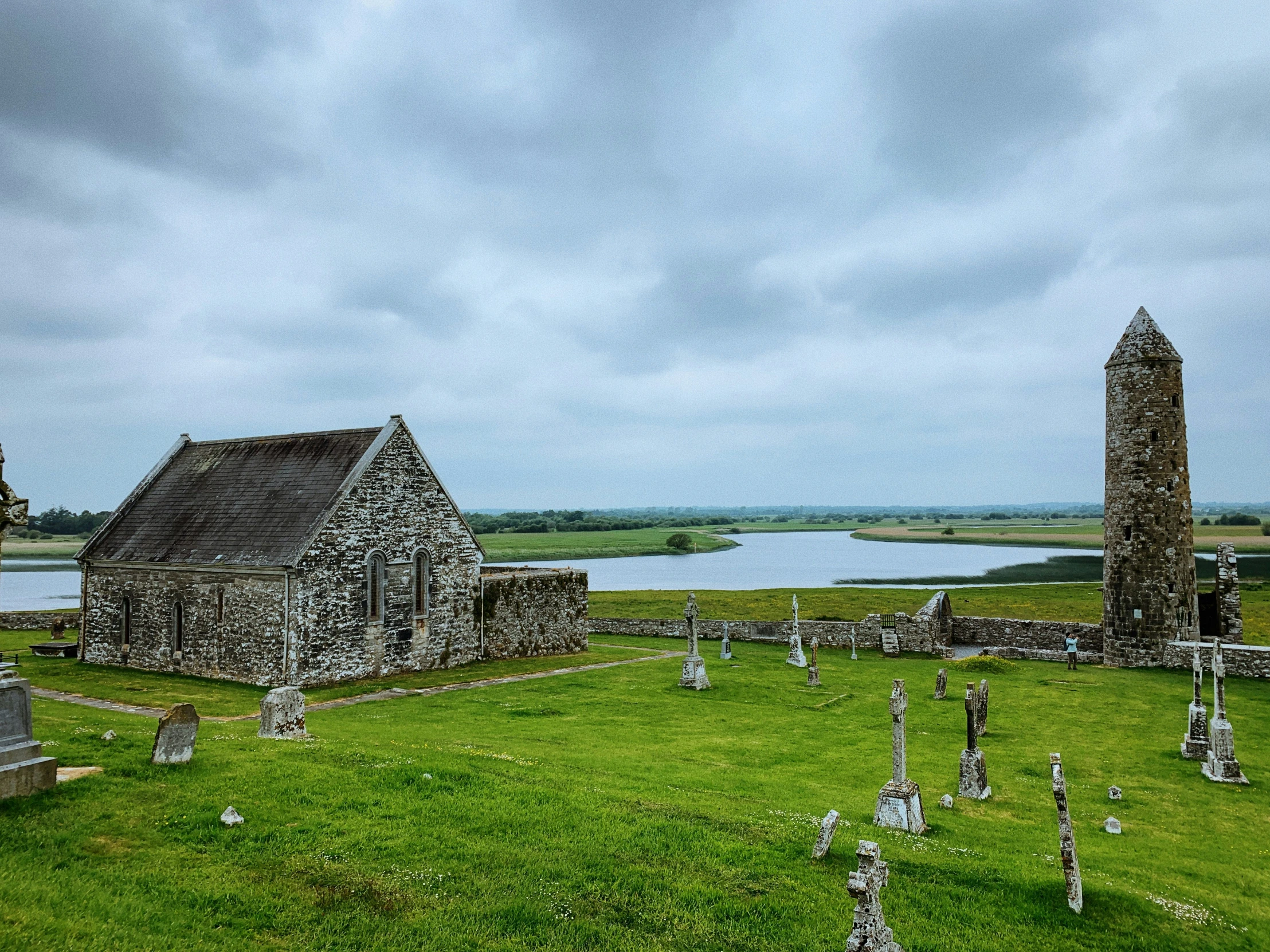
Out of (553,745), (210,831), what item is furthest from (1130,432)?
(210,831)

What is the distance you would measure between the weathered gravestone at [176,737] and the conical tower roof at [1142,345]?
32307 millimetres

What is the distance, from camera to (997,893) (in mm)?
8359

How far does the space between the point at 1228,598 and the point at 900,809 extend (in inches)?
1026

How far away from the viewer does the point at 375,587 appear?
26.3 meters

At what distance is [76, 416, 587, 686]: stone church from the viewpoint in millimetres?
24000

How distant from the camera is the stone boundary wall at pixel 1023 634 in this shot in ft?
109

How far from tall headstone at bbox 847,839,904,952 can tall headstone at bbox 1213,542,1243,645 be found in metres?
29.7

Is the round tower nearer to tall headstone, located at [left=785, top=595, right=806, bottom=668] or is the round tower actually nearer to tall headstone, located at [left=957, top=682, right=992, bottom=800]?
tall headstone, located at [left=785, top=595, right=806, bottom=668]

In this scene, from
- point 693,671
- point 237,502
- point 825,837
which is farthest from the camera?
point 237,502

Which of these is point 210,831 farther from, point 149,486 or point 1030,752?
point 149,486

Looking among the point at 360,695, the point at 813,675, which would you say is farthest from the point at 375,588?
the point at 813,675

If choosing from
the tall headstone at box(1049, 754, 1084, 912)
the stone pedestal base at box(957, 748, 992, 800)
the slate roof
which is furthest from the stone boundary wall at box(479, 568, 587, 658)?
the tall headstone at box(1049, 754, 1084, 912)

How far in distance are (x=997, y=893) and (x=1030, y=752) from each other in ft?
31.5

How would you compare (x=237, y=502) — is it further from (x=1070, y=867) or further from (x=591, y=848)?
(x=1070, y=867)
